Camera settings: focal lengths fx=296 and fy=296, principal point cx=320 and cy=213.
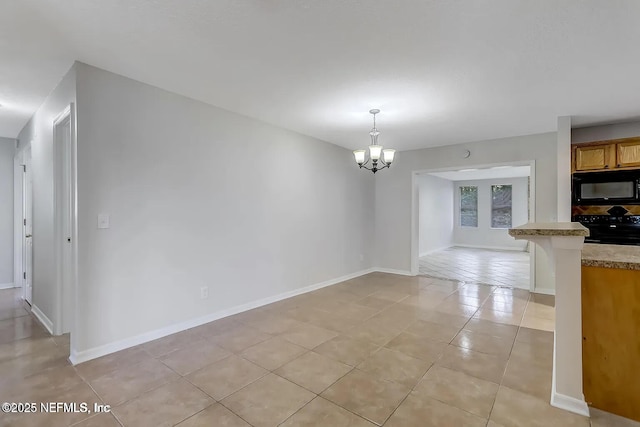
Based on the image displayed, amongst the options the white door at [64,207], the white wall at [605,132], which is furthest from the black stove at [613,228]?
the white door at [64,207]

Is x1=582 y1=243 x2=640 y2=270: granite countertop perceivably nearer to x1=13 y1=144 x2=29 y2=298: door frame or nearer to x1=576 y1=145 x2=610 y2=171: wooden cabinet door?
x1=576 y1=145 x2=610 y2=171: wooden cabinet door

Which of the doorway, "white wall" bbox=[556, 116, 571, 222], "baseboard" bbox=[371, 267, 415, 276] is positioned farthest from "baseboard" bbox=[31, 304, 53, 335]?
"white wall" bbox=[556, 116, 571, 222]

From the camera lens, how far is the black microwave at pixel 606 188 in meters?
3.78

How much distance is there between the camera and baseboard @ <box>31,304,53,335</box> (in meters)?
3.21

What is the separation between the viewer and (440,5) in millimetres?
1842

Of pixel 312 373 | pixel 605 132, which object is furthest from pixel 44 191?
pixel 605 132

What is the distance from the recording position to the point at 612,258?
1.90 meters

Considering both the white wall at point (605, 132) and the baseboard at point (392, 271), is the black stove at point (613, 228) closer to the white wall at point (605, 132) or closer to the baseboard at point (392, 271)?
the white wall at point (605, 132)

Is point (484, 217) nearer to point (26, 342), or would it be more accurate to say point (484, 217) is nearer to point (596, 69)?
point (596, 69)

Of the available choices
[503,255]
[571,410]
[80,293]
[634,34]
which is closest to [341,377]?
[571,410]

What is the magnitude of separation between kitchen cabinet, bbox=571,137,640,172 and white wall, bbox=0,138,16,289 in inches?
347

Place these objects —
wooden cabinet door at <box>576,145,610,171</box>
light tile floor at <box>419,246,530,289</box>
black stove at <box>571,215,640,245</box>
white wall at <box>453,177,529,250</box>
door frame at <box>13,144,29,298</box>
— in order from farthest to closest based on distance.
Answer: white wall at <box>453,177,529,250</box>
light tile floor at <box>419,246,530,289</box>
door frame at <box>13,144,29,298</box>
wooden cabinet door at <box>576,145,610,171</box>
black stove at <box>571,215,640,245</box>

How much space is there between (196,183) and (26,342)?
2.25 metres

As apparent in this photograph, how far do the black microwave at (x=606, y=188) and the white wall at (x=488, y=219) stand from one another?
6.47 m
